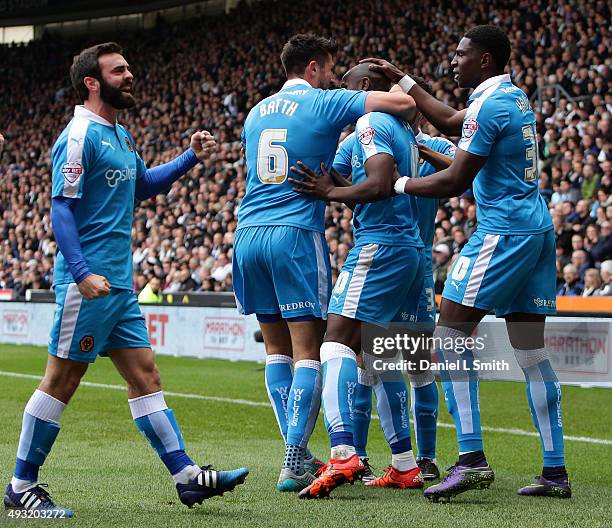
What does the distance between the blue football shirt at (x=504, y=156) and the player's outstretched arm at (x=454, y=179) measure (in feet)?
0.15

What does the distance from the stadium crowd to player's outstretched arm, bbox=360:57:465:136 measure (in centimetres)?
795

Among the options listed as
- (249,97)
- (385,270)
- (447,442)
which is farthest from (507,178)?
(249,97)

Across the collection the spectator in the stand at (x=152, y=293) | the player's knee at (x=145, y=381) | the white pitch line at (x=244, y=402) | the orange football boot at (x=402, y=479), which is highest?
Result: the spectator in the stand at (x=152, y=293)

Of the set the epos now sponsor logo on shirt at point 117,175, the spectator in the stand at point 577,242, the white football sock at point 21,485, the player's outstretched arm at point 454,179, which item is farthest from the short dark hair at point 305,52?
the spectator in the stand at point 577,242

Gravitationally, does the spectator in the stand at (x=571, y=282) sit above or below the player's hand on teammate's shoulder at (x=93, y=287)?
below

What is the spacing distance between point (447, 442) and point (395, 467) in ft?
7.19

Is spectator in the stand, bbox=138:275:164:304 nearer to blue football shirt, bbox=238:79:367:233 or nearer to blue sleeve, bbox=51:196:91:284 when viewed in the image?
blue football shirt, bbox=238:79:367:233

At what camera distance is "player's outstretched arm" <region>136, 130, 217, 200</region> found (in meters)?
5.57

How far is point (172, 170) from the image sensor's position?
5641 millimetres

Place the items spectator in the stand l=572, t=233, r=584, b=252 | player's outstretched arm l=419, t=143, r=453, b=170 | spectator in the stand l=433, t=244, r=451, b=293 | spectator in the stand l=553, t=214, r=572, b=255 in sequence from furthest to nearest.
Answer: spectator in the stand l=433, t=244, r=451, b=293 → spectator in the stand l=553, t=214, r=572, b=255 → spectator in the stand l=572, t=233, r=584, b=252 → player's outstretched arm l=419, t=143, r=453, b=170

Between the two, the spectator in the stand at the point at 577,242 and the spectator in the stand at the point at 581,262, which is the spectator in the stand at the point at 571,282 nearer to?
the spectator in the stand at the point at 581,262

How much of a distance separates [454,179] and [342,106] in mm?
702

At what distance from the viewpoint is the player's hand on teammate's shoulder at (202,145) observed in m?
5.71

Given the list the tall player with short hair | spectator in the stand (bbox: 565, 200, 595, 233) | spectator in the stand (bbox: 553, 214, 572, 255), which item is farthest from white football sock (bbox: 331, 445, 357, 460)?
spectator in the stand (bbox: 565, 200, 595, 233)
